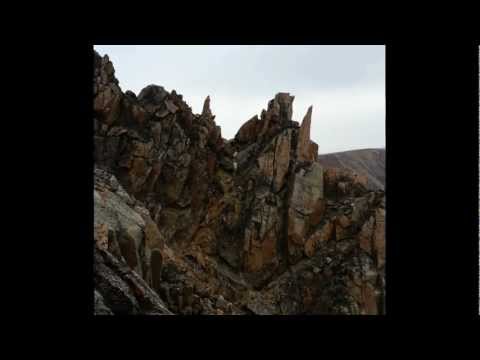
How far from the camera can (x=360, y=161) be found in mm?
74312

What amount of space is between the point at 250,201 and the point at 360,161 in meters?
48.8

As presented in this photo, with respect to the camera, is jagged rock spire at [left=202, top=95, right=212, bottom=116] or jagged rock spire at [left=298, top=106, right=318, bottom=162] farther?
jagged rock spire at [left=202, top=95, right=212, bottom=116]

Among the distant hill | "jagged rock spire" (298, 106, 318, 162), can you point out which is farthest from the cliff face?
the distant hill

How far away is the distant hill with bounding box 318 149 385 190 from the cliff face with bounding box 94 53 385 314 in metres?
37.5

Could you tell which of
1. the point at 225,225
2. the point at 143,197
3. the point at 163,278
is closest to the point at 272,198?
the point at 225,225

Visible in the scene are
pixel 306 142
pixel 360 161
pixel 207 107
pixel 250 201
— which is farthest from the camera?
pixel 360 161

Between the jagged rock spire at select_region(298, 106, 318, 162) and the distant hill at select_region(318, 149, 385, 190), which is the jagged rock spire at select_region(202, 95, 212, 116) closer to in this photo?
the jagged rock spire at select_region(298, 106, 318, 162)

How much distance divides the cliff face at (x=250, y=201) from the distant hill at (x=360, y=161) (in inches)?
1477

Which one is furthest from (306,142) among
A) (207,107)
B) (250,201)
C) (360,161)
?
(360,161)

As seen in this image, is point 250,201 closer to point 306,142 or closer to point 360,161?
point 306,142

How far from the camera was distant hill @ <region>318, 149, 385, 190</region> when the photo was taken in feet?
230

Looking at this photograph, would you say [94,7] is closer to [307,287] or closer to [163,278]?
[163,278]

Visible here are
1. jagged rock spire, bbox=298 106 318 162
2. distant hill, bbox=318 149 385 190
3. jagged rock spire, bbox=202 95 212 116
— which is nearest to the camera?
jagged rock spire, bbox=298 106 318 162

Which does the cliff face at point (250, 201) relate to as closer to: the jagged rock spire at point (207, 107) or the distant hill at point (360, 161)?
the jagged rock spire at point (207, 107)
